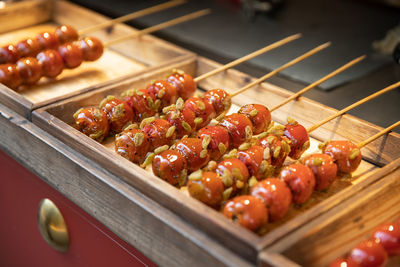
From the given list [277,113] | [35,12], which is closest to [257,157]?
[277,113]

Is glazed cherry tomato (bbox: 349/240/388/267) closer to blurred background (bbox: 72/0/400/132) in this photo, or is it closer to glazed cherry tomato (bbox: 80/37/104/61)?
blurred background (bbox: 72/0/400/132)

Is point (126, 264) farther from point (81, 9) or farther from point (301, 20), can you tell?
point (301, 20)

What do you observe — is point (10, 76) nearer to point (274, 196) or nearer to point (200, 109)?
point (200, 109)

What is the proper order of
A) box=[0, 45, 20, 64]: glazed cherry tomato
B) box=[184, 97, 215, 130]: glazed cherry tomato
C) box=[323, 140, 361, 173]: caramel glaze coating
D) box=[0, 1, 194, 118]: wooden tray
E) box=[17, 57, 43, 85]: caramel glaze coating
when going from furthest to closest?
box=[0, 45, 20, 64]: glazed cherry tomato
box=[17, 57, 43, 85]: caramel glaze coating
box=[0, 1, 194, 118]: wooden tray
box=[184, 97, 215, 130]: glazed cherry tomato
box=[323, 140, 361, 173]: caramel glaze coating

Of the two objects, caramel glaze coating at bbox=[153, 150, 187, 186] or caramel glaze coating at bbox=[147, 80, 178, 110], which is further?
caramel glaze coating at bbox=[147, 80, 178, 110]

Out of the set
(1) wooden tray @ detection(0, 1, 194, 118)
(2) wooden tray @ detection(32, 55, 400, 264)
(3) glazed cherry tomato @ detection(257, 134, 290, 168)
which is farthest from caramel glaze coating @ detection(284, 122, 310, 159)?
(1) wooden tray @ detection(0, 1, 194, 118)

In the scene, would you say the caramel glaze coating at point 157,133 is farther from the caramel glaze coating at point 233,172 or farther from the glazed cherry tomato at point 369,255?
the glazed cherry tomato at point 369,255
